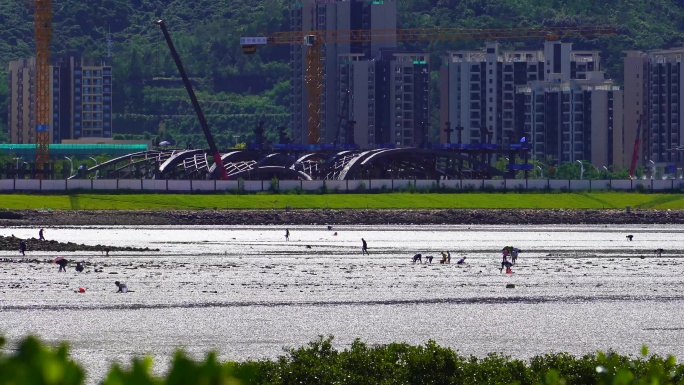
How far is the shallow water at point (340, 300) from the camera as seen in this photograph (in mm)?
38031

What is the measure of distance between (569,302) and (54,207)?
95.4 meters

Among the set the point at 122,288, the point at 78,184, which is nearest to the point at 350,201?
the point at 78,184

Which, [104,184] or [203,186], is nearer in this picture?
[104,184]

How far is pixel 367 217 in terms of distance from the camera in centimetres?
13600

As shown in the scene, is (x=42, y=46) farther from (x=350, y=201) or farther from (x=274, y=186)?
(x=350, y=201)

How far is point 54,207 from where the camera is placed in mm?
137000

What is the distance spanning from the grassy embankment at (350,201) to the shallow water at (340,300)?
157 ft

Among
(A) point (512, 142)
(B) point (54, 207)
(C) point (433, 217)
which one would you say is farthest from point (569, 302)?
(A) point (512, 142)

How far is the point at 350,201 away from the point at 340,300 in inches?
3740

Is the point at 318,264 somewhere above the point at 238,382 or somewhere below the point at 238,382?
below

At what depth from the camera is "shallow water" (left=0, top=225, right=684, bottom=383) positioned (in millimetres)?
38031

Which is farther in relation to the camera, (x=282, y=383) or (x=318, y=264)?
(x=318, y=264)

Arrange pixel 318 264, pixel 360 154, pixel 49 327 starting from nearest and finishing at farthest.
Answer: pixel 49 327 → pixel 318 264 → pixel 360 154

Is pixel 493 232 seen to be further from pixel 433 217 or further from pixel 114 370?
pixel 114 370
